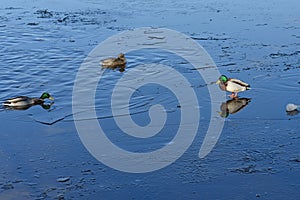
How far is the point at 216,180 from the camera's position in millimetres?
7164

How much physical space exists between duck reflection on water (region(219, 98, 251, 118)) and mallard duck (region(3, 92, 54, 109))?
356cm

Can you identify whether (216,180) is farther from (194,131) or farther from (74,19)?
(74,19)

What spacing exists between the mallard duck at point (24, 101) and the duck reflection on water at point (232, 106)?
11.7 feet

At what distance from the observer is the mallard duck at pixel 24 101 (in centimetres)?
1038

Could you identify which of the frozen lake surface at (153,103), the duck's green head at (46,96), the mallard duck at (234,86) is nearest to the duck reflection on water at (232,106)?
the frozen lake surface at (153,103)

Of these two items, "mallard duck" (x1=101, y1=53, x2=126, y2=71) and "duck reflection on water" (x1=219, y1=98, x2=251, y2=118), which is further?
"mallard duck" (x1=101, y1=53, x2=126, y2=71)

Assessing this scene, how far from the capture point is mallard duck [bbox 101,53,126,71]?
13.1 metres

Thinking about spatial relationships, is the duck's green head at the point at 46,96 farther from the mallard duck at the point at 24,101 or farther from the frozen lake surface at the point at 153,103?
the frozen lake surface at the point at 153,103

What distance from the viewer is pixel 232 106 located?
408 inches

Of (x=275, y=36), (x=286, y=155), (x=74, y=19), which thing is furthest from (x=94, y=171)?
(x=74, y=19)

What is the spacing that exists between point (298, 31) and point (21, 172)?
37.4 feet

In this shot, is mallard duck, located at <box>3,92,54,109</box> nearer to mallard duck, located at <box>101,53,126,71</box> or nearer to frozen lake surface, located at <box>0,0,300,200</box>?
frozen lake surface, located at <box>0,0,300,200</box>

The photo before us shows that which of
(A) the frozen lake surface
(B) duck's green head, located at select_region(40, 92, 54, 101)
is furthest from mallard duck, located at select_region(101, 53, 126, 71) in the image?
(B) duck's green head, located at select_region(40, 92, 54, 101)

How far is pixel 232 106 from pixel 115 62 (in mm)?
3891
